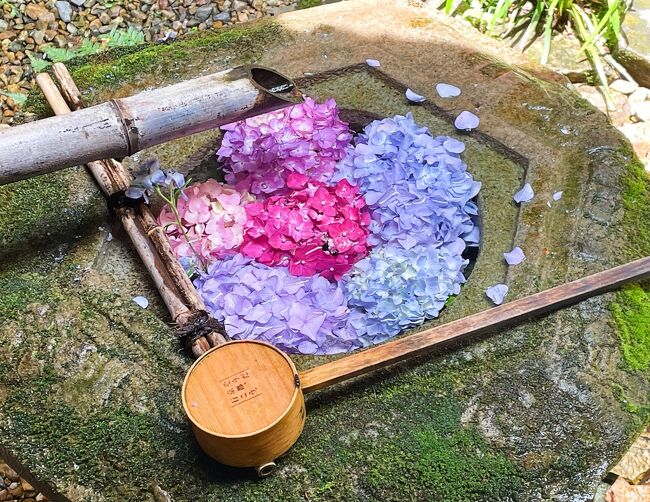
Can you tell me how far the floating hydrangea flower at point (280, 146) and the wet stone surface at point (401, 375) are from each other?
1.18 ft

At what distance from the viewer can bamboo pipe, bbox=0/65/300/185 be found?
7.17 ft

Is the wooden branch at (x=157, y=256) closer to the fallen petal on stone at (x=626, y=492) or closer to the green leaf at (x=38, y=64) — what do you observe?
the green leaf at (x=38, y=64)

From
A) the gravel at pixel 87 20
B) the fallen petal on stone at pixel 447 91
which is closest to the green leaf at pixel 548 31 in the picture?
the gravel at pixel 87 20

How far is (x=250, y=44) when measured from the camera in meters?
3.03

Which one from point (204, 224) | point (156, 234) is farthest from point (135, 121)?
point (204, 224)

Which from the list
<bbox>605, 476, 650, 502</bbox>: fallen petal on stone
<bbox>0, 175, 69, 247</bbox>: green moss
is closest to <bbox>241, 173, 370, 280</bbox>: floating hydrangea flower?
<bbox>0, 175, 69, 247</bbox>: green moss

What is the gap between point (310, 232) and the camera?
8.36 feet

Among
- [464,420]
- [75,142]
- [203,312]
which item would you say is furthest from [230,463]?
[75,142]

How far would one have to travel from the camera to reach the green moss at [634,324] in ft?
6.97

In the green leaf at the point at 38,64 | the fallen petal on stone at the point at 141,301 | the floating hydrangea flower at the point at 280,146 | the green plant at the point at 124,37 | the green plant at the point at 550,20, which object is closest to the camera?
the fallen petal on stone at the point at 141,301

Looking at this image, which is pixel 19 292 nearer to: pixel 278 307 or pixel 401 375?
pixel 278 307

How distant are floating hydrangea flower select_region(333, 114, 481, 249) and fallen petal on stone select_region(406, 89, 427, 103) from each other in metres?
0.10

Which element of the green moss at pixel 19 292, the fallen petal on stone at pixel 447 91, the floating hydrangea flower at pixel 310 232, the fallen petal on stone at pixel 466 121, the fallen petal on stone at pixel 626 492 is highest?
the green moss at pixel 19 292

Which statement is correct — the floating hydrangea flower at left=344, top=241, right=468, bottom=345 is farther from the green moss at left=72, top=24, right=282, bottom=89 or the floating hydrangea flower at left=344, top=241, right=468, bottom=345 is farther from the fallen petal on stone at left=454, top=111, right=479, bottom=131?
the green moss at left=72, top=24, right=282, bottom=89
